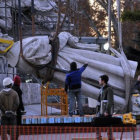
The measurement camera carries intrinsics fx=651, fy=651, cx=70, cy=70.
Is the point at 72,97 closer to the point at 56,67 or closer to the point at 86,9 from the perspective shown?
the point at 56,67

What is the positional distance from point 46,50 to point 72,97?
5.36 ft

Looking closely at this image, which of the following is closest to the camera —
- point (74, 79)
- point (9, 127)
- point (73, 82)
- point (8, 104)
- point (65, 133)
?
point (9, 127)

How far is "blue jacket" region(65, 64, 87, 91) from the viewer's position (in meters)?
16.9

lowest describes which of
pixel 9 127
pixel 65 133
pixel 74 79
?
pixel 65 133

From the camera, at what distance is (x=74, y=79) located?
17.1 meters

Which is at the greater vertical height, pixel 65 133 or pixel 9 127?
pixel 9 127

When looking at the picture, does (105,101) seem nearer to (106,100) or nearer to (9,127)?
(106,100)

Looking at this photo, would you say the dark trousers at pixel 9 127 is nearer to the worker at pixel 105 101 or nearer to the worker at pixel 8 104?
the worker at pixel 8 104

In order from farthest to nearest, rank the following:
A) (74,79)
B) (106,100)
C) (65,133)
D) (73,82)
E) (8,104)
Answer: (73,82)
(74,79)
(65,133)
(106,100)
(8,104)

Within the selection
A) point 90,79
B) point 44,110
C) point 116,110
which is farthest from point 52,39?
point 44,110

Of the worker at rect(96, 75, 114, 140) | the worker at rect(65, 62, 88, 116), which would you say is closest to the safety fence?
the worker at rect(96, 75, 114, 140)

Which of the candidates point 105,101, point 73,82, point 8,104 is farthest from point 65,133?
point 8,104

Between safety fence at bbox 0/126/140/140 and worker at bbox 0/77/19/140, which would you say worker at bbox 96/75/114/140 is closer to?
safety fence at bbox 0/126/140/140

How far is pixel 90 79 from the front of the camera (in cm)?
1745
